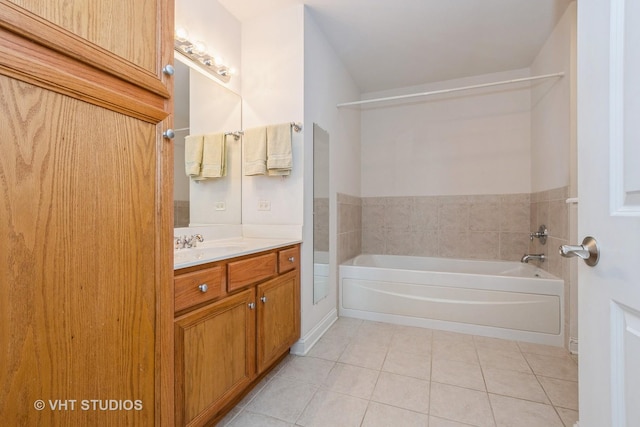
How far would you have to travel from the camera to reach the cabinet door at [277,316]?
1.55 metres

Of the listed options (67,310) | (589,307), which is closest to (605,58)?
(589,307)

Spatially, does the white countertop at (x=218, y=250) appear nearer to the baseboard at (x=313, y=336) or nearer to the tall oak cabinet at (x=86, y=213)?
the tall oak cabinet at (x=86, y=213)

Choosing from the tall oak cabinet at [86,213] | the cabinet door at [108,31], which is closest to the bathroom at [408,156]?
the tall oak cabinet at [86,213]

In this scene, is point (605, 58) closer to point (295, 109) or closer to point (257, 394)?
point (295, 109)

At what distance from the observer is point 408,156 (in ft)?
11.1

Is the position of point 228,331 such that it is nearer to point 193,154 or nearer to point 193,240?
point 193,240

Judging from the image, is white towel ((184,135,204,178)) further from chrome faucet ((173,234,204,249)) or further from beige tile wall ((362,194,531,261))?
beige tile wall ((362,194,531,261))

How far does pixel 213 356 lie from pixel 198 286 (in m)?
0.35

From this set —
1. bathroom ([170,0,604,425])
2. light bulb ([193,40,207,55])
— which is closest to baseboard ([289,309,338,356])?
bathroom ([170,0,604,425])

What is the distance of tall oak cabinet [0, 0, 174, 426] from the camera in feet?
1.84

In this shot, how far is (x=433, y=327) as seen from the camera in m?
2.41

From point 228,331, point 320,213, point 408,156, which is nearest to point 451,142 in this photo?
point 408,156

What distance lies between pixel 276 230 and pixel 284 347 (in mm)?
816

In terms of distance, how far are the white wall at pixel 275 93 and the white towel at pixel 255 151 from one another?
0.35 ft
